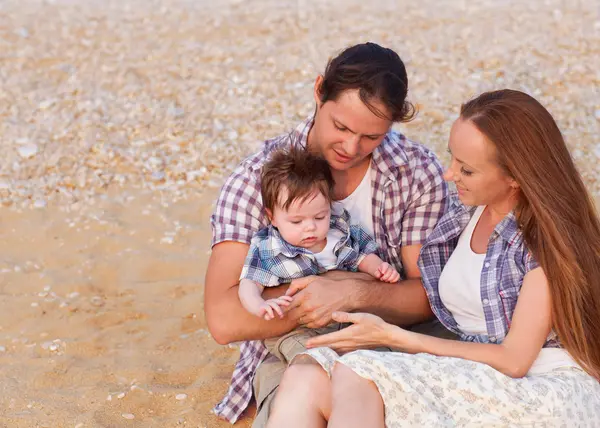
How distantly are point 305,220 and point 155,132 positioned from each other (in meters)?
4.53

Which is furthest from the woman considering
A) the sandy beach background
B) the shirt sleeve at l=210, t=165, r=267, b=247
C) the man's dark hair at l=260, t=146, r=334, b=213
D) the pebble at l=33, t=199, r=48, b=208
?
the pebble at l=33, t=199, r=48, b=208

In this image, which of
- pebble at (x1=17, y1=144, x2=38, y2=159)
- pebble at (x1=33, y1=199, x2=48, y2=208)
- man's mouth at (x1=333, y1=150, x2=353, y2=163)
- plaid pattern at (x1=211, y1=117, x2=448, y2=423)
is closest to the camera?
man's mouth at (x1=333, y1=150, x2=353, y2=163)

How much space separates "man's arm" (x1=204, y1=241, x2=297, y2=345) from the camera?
12.5ft

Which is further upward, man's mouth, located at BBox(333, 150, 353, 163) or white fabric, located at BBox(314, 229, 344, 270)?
man's mouth, located at BBox(333, 150, 353, 163)

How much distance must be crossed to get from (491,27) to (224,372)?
6.69 metres

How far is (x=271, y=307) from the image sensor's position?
141 inches

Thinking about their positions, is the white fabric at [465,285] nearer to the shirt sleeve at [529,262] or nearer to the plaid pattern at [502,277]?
the plaid pattern at [502,277]

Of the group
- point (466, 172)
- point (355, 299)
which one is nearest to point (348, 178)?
point (355, 299)

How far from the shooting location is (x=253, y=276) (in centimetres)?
382

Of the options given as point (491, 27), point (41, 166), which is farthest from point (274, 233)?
point (491, 27)

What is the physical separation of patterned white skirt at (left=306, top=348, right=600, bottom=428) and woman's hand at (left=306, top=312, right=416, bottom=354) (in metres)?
0.18

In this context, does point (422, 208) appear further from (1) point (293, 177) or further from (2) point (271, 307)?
(2) point (271, 307)

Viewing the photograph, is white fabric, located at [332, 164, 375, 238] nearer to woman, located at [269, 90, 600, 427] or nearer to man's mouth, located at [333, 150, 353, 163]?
man's mouth, located at [333, 150, 353, 163]

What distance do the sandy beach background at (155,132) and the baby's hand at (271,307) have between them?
38.4 inches
